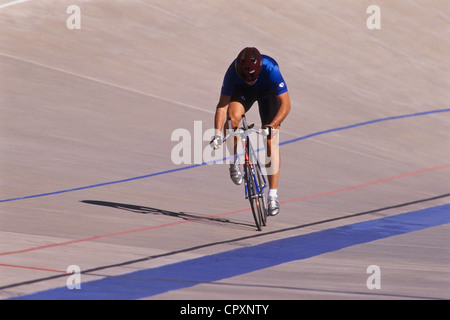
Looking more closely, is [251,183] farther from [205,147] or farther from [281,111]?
[205,147]

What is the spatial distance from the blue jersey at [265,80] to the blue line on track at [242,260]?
1.21m

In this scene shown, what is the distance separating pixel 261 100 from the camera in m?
7.80

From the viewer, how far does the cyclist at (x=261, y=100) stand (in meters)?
7.52

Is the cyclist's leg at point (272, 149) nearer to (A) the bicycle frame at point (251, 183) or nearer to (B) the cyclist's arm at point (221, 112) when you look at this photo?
(A) the bicycle frame at point (251, 183)

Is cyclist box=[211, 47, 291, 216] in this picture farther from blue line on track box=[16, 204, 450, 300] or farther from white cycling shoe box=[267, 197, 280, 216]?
blue line on track box=[16, 204, 450, 300]

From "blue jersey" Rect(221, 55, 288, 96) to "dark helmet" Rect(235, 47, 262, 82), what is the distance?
0.20m

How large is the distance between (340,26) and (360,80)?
254 cm

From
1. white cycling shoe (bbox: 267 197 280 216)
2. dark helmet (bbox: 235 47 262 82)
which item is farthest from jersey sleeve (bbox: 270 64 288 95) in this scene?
white cycling shoe (bbox: 267 197 280 216)

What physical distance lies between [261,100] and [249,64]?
22.7 inches

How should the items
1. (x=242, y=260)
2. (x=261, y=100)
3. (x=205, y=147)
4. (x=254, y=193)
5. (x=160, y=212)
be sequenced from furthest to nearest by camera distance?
(x=205, y=147), (x=160, y=212), (x=261, y=100), (x=254, y=193), (x=242, y=260)

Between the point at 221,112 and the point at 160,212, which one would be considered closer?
the point at 221,112

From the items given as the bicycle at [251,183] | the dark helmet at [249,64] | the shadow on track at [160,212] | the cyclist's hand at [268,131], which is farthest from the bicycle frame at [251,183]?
the dark helmet at [249,64]

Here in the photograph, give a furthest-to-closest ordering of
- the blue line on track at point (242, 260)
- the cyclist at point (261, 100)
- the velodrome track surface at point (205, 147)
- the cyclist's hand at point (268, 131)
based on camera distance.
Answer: the cyclist at point (261, 100) < the cyclist's hand at point (268, 131) < the velodrome track surface at point (205, 147) < the blue line on track at point (242, 260)

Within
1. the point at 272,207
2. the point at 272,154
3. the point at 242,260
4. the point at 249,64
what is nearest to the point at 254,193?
the point at 272,207
